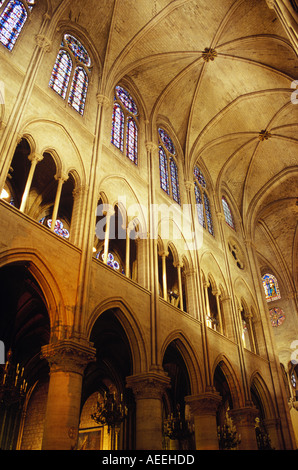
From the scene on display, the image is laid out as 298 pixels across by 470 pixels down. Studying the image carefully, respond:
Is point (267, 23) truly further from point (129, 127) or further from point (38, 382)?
point (38, 382)

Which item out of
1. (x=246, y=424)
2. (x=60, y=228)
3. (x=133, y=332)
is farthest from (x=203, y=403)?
(x=60, y=228)

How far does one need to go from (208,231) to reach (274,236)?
10.8m

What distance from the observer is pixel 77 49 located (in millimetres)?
14594

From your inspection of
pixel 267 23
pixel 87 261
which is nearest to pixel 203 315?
pixel 87 261

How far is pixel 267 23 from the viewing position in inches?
618

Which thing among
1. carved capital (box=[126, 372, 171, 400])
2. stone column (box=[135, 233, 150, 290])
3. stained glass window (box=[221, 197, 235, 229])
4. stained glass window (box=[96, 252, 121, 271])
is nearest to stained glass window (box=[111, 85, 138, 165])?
stone column (box=[135, 233, 150, 290])

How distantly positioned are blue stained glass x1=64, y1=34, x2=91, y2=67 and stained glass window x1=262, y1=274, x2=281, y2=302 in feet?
67.5

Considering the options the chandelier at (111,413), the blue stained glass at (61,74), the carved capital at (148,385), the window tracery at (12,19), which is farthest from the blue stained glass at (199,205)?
the window tracery at (12,19)

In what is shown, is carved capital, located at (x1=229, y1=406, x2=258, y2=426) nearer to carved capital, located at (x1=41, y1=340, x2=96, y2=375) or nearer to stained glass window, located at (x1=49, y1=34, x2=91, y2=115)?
carved capital, located at (x1=41, y1=340, x2=96, y2=375)

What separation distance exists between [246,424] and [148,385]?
20.9 feet

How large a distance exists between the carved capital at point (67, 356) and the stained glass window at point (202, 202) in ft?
36.6

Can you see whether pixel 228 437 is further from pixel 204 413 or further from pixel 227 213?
pixel 227 213

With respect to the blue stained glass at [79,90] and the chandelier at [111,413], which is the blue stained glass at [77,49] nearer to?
the blue stained glass at [79,90]

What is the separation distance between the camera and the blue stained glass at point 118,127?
14727 millimetres
